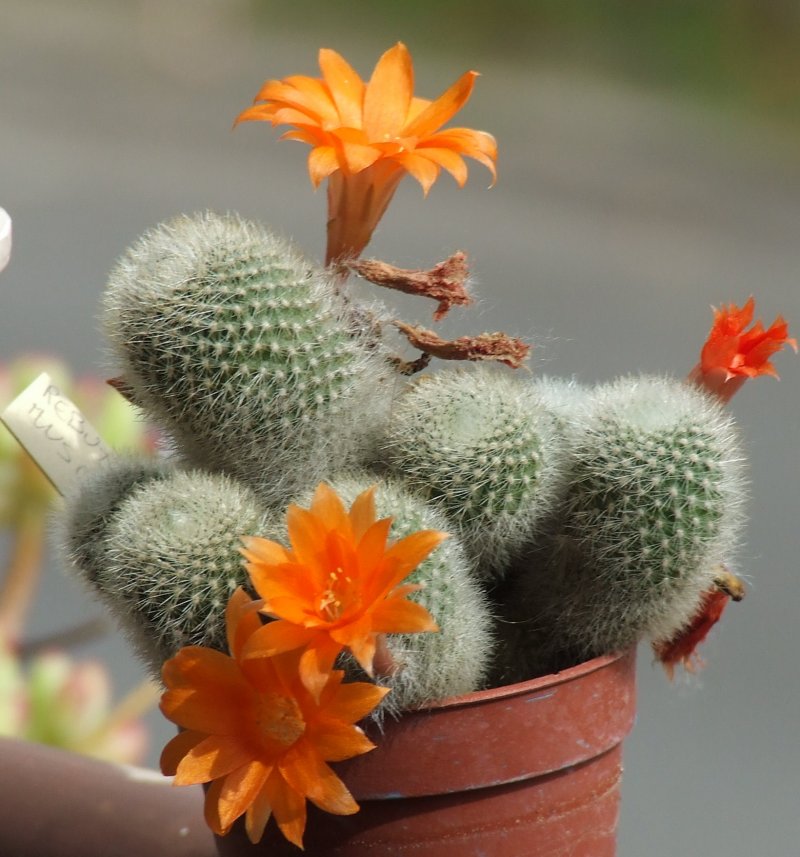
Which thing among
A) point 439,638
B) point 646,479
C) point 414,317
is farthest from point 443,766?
point 414,317

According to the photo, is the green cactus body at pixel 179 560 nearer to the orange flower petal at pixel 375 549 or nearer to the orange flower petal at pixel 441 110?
the orange flower petal at pixel 375 549

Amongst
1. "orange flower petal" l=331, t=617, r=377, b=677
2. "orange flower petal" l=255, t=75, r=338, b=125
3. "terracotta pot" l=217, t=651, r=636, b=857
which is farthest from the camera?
"orange flower petal" l=255, t=75, r=338, b=125

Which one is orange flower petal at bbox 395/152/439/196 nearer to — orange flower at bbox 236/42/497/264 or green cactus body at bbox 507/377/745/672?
orange flower at bbox 236/42/497/264

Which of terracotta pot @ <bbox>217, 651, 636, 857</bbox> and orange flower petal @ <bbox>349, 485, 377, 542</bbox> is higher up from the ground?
orange flower petal @ <bbox>349, 485, 377, 542</bbox>


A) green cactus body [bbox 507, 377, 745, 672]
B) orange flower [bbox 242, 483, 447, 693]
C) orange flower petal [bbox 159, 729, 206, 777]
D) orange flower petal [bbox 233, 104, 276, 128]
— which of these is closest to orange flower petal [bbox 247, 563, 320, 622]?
orange flower [bbox 242, 483, 447, 693]

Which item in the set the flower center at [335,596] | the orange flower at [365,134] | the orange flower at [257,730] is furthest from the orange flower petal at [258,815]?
the orange flower at [365,134]
